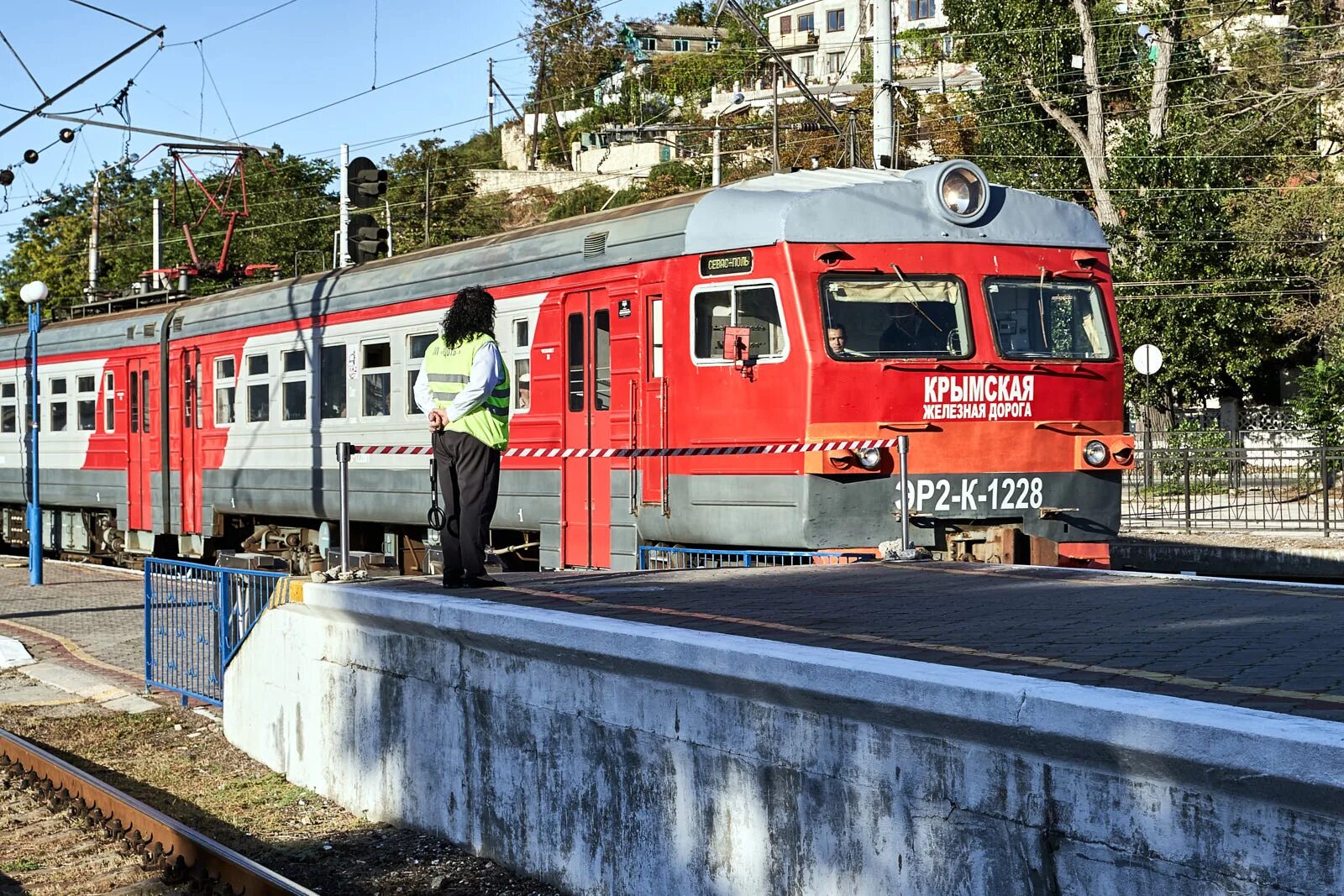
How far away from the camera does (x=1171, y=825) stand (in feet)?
13.1

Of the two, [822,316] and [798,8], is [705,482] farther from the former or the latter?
[798,8]

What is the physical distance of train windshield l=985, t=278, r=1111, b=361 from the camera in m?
12.4

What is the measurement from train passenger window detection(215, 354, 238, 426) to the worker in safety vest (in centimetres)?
1141

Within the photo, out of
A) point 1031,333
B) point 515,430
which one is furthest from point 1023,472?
point 515,430

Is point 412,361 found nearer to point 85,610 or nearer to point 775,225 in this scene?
point 85,610

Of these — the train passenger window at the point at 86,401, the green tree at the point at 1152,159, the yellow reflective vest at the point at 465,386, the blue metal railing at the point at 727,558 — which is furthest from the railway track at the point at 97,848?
the green tree at the point at 1152,159

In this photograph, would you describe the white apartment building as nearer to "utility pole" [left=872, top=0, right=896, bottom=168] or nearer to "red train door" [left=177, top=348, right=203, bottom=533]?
"utility pole" [left=872, top=0, right=896, bottom=168]

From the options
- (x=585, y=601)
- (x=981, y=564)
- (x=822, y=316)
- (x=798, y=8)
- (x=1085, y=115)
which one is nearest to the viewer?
(x=585, y=601)

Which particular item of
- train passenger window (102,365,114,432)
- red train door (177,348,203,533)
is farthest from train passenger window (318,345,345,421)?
train passenger window (102,365,114,432)

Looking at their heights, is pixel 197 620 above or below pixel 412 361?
below

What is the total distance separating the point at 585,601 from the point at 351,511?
395 inches

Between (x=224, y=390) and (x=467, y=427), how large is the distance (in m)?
12.0

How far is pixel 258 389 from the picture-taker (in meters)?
18.8

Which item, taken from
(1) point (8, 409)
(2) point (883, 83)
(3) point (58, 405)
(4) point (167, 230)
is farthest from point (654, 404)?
(4) point (167, 230)
